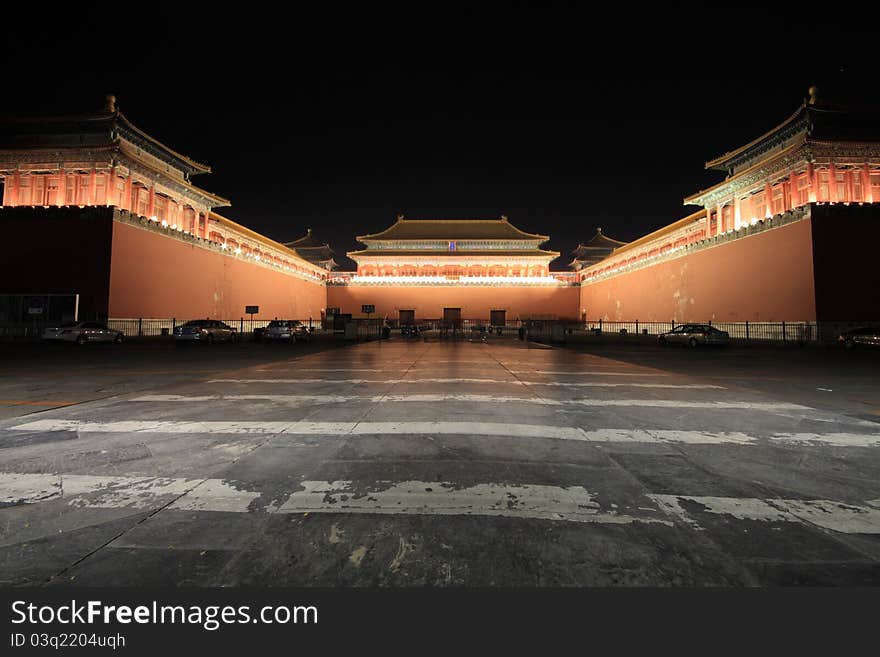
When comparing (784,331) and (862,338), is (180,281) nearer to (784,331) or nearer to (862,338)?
(784,331)

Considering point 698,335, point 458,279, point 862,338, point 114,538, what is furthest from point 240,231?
point 862,338

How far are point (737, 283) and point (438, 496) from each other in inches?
1131

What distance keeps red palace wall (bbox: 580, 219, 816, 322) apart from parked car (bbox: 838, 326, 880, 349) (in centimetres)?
208

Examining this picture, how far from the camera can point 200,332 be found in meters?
20.0

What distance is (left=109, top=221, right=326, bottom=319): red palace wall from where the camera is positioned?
21734mm

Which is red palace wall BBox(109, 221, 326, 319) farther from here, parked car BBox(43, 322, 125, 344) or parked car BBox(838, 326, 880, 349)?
parked car BBox(838, 326, 880, 349)

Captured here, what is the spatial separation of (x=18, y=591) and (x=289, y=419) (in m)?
2.89

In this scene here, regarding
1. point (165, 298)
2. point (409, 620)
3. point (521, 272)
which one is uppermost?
point (521, 272)

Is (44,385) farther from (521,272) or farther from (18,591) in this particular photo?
(521,272)

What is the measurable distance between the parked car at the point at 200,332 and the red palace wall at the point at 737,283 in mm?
30133

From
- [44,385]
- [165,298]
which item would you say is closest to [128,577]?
[44,385]

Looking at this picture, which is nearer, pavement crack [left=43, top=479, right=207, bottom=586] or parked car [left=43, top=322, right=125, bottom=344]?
pavement crack [left=43, top=479, right=207, bottom=586]

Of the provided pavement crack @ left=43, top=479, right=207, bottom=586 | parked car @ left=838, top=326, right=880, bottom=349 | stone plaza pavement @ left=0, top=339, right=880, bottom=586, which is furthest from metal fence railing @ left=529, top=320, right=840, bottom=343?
pavement crack @ left=43, top=479, right=207, bottom=586

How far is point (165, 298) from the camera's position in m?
24.7
